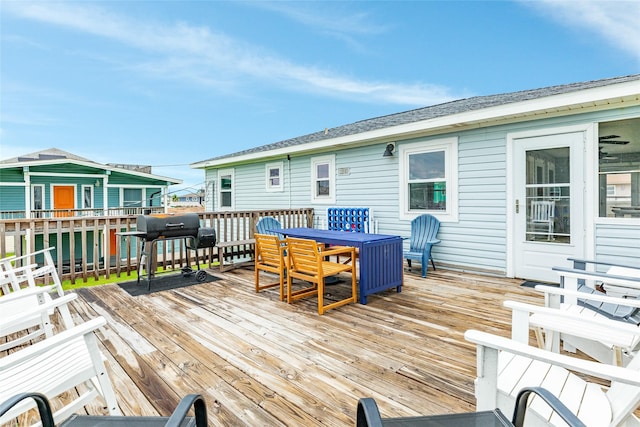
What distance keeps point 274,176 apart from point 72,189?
10.5 m

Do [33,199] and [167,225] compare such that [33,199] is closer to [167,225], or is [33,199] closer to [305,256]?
[167,225]

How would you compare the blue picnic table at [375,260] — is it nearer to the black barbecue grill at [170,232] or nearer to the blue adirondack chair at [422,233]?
the blue adirondack chair at [422,233]

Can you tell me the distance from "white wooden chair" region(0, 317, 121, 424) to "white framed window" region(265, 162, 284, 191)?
7558 mm

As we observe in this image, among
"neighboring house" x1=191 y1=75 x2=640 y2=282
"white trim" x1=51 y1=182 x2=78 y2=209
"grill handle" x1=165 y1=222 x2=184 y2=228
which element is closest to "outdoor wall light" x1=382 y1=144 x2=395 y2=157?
"neighboring house" x1=191 y1=75 x2=640 y2=282

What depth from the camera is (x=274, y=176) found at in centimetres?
933

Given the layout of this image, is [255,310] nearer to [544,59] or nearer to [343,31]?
[343,31]

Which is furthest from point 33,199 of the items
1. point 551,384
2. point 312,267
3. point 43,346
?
point 551,384

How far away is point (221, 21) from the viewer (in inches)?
453

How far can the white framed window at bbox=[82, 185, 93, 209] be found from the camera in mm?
14297

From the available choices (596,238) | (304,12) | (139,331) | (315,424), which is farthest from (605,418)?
(304,12)

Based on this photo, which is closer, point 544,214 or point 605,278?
point 605,278

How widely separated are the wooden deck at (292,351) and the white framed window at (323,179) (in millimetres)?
3657

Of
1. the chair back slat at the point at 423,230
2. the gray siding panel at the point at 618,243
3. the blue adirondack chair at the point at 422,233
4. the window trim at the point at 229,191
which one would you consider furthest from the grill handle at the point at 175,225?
the window trim at the point at 229,191

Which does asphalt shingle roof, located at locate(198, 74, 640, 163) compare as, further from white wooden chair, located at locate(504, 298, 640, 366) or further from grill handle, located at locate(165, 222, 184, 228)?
grill handle, located at locate(165, 222, 184, 228)
